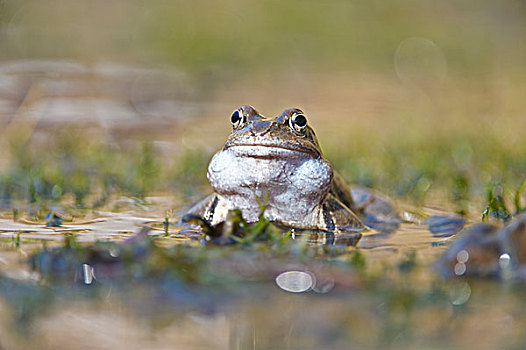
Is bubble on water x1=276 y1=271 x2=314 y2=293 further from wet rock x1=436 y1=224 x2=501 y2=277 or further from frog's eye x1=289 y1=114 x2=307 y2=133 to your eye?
frog's eye x1=289 y1=114 x2=307 y2=133

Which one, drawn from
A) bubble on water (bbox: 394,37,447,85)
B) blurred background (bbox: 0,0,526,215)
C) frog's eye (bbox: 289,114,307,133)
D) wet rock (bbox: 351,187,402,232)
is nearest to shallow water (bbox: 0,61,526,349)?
wet rock (bbox: 351,187,402,232)

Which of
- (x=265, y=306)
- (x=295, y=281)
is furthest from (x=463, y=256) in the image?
(x=265, y=306)

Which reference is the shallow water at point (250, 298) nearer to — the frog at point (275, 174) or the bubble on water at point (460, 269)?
the bubble on water at point (460, 269)

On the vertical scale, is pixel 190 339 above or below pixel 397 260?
below

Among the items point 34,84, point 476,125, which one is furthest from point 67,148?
point 476,125

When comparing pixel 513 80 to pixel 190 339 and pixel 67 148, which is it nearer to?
pixel 67 148

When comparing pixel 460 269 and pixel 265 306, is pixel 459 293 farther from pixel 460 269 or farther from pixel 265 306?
pixel 265 306
